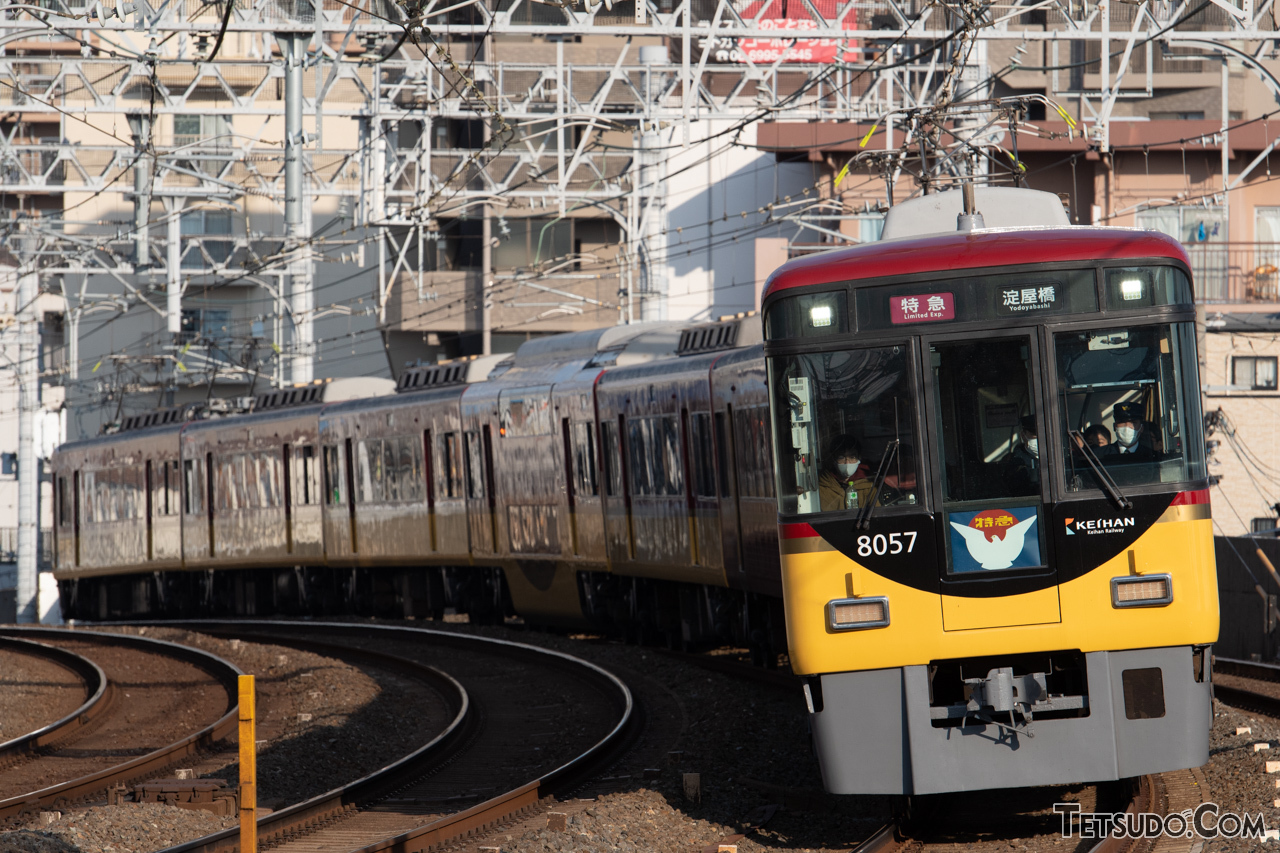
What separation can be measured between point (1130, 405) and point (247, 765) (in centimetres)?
395

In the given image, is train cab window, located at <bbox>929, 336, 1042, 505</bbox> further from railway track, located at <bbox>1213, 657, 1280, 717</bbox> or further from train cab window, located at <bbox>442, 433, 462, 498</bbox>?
train cab window, located at <bbox>442, 433, 462, 498</bbox>

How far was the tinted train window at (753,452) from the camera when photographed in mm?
12508

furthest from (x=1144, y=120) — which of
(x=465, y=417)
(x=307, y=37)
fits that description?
(x=307, y=37)

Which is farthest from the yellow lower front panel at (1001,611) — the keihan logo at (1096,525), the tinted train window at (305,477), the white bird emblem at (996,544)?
the tinted train window at (305,477)

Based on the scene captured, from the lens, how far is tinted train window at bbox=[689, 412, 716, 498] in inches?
557

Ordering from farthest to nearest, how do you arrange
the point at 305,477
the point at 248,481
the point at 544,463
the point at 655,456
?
the point at 248,481
the point at 305,477
the point at 544,463
the point at 655,456

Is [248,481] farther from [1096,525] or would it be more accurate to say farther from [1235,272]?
[1096,525]

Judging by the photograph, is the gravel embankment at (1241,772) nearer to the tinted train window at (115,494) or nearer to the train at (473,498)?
the train at (473,498)

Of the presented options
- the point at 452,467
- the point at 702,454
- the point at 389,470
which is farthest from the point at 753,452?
the point at 389,470

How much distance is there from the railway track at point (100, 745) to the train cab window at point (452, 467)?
3.38 metres

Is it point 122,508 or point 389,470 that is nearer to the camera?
point 389,470

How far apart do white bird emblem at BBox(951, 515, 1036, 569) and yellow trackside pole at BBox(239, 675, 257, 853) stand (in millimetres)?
3120

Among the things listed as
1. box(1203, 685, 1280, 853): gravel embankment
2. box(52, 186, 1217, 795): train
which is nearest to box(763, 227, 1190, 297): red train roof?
box(52, 186, 1217, 795): train

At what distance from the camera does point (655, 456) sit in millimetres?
15477
